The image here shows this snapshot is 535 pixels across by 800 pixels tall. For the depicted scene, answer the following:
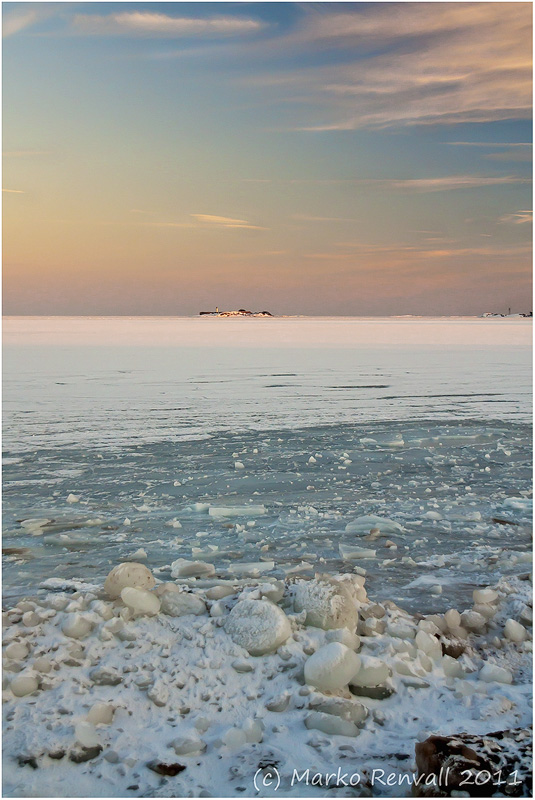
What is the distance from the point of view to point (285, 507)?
4.32 metres

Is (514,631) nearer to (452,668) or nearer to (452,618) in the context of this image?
(452,618)

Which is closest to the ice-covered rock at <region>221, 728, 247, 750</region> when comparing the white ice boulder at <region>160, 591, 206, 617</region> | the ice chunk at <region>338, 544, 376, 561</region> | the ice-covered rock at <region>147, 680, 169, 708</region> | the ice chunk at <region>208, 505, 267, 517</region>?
the ice-covered rock at <region>147, 680, 169, 708</region>

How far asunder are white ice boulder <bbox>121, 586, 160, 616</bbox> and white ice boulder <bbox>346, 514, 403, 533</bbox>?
1471 mm

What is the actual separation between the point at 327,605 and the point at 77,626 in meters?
0.95

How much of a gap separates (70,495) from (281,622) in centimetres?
235

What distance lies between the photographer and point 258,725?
209cm

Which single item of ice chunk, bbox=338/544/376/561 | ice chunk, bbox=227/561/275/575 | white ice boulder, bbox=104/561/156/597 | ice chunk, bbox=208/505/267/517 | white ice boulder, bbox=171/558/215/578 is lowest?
ice chunk, bbox=338/544/376/561

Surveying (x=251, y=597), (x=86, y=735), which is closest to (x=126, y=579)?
(x=251, y=597)

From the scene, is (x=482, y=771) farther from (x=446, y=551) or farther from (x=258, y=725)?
(x=446, y=551)

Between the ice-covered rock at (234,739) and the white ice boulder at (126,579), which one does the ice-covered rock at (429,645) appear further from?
the white ice boulder at (126,579)

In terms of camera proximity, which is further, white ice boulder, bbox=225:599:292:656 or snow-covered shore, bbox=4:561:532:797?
white ice boulder, bbox=225:599:292:656

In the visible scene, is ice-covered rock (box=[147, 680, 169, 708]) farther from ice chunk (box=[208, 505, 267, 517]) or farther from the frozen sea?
ice chunk (box=[208, 505, 267, 517])

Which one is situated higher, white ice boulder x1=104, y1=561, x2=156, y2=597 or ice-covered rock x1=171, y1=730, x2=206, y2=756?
white ice boulder x1=104, y1=561, x2=156, y2=597

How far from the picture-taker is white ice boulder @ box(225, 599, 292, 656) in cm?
246
